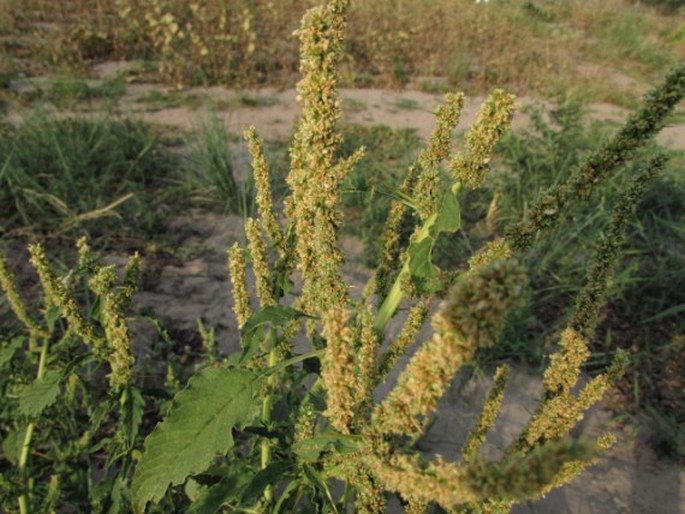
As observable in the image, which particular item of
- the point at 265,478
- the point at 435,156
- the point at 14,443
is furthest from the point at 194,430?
the point at 14,443

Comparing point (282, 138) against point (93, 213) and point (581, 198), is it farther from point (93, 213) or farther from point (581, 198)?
point (581, 198)

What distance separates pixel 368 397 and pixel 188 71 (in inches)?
259

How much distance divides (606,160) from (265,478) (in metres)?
0.90

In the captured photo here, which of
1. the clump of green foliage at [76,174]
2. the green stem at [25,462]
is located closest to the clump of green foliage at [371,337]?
the green stem at [25,462]

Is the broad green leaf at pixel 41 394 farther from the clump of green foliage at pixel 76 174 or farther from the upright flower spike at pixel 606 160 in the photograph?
the clump of green foliage at pixel 76 174

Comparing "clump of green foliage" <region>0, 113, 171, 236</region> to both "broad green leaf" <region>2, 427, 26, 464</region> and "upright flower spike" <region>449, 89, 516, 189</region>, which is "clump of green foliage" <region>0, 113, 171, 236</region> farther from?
"upright flower spike" <region>449, 89, 516, 189</region>

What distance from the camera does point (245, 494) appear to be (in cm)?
111

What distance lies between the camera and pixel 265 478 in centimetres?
113

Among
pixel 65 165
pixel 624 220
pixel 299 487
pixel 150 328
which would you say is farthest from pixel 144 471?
pixel 65 165

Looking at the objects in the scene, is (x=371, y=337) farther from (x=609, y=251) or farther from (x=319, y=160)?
(x=609, y=251)

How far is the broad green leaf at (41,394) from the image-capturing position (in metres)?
1.42

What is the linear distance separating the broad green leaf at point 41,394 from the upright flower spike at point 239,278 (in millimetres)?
521

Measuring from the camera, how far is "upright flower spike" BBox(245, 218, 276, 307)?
1.22 metres

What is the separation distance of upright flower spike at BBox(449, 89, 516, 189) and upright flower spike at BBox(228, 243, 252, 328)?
0.56 m
